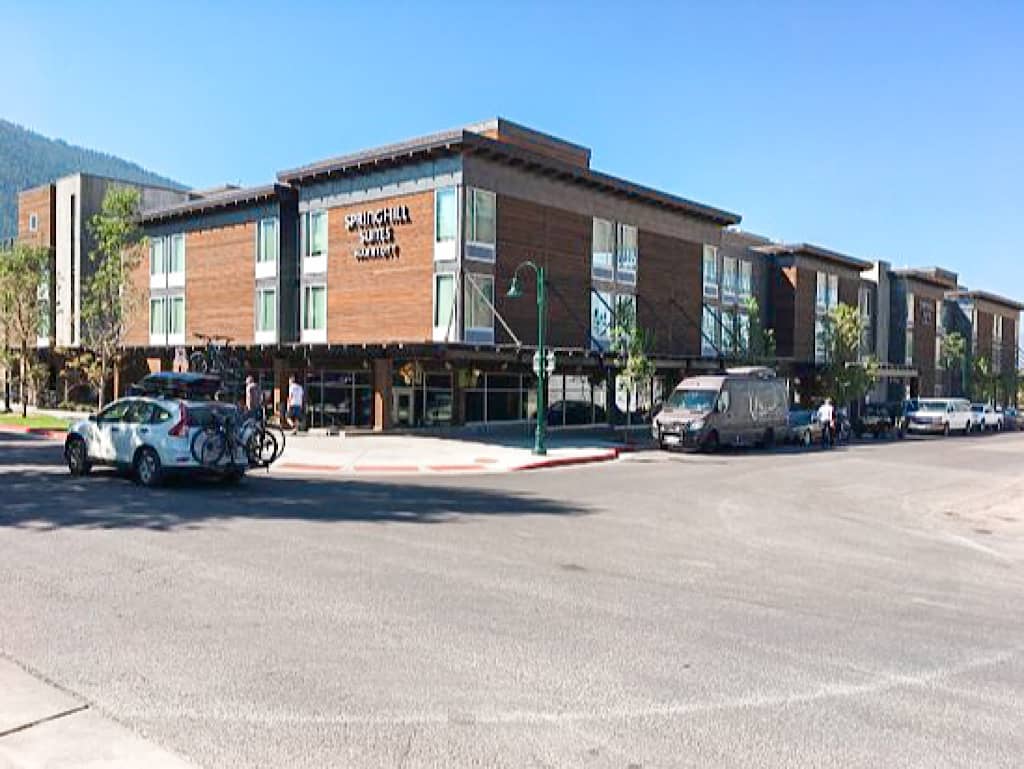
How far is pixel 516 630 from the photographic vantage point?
21.8ft

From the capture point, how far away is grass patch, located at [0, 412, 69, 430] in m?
29.5

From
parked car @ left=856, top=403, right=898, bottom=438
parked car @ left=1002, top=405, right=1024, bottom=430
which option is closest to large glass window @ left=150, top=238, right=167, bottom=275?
parked car @ left=856, top=403, right=898, bottom=438

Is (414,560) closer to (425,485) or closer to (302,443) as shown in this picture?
(425,485)

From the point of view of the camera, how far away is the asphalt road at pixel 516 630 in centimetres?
465

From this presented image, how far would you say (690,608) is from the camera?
24.7ft

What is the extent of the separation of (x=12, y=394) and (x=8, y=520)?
45.5 metres

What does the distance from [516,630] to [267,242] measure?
33579mm

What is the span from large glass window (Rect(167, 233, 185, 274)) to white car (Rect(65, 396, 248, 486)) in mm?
27755

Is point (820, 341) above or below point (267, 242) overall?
below

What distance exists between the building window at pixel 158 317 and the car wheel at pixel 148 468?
30.2m

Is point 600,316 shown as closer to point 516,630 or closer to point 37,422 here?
point 37,422

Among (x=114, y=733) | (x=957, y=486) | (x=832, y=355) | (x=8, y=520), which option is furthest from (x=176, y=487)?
(x=832, y=355)

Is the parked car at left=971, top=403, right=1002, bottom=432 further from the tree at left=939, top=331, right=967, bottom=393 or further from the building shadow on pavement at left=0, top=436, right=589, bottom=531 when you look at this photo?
the building shadow on pavement at left=0, top=436, right=589, bottom=531

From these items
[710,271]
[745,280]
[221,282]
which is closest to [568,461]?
[221,282]
